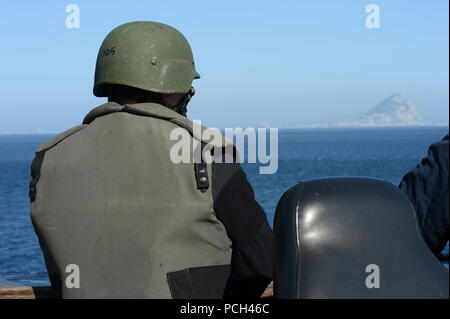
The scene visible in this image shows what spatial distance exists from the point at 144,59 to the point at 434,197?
1.54 m

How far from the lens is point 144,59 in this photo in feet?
10.7

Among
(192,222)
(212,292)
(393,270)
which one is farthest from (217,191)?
(393,270)

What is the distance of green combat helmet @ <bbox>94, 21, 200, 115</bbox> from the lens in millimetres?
3246

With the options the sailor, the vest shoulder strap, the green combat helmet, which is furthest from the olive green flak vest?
the green combat helmet

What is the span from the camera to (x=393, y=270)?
2277 millimetres

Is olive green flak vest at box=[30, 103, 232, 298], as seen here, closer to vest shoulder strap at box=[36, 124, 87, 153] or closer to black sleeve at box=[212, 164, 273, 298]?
black sleeve at box=[212, 164, 273, 298]

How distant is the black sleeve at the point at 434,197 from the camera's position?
2.46 m

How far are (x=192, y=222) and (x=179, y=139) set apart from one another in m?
0.37

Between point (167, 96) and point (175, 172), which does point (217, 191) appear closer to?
point (175, 172)
